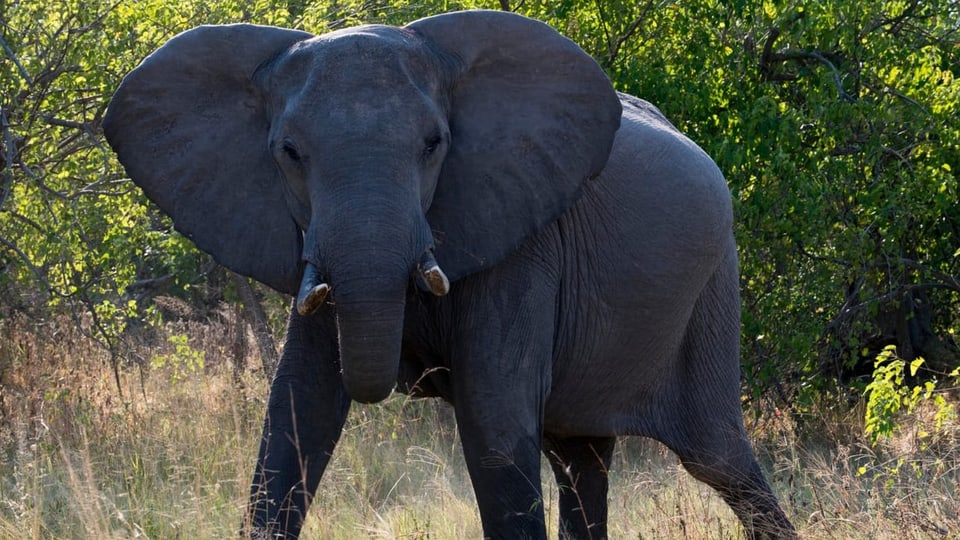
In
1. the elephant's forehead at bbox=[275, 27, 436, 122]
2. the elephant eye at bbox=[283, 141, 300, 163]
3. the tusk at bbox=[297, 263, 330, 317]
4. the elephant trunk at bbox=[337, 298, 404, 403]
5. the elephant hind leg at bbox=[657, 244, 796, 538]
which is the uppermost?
the elephant's forehead at bbox=[275, 27, 436, 122]

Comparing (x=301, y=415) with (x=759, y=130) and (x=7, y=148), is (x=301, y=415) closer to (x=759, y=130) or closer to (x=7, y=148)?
(x=7, y=148)

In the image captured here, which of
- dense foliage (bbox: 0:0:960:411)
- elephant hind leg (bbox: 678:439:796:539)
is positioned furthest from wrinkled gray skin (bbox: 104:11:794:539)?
dense foliage (bbox: 0:0:960:411)

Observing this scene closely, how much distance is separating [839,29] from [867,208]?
0.97 m

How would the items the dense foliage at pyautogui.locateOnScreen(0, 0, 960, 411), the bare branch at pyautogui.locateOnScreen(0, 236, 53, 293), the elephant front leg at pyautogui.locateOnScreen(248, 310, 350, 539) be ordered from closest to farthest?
the elephant front leg at pyautogui.locateOnScreen(248, 310, 350, 539) < the bare branch at pyautogui.locateOnScreen(0, 236, 53, 293) < the dense foliage at pyautogui.locateOnScreen(0, 0, 960, 411)

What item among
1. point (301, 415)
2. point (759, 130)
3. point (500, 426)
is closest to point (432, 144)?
point (500, 426)

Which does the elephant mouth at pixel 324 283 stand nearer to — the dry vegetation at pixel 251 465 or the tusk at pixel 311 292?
Result: the tusk at pixel 311 292

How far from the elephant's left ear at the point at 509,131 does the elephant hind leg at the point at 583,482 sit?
1412mm

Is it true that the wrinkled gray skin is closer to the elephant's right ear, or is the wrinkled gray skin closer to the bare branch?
the elephant's right ear

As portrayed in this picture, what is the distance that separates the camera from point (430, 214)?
14.5 ft

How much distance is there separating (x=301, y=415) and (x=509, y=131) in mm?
1089

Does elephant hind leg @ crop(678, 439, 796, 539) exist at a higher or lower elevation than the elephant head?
lower

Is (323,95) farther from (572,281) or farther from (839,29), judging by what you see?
(839,29)

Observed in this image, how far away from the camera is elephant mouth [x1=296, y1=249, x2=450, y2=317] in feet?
12.7

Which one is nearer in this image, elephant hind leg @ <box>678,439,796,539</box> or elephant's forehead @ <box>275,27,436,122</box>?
elephant's forehead @ <box>275,27,436,122</box>
